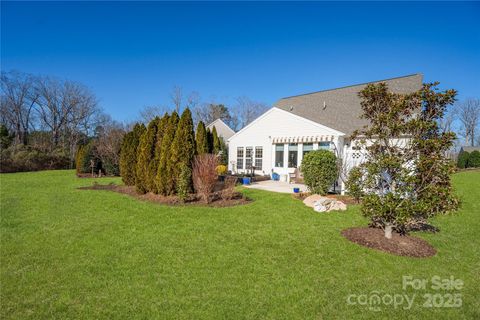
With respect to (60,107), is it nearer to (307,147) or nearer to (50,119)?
(50,119)

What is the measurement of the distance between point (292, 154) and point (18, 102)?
42.7 meters

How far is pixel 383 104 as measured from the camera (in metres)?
5.99

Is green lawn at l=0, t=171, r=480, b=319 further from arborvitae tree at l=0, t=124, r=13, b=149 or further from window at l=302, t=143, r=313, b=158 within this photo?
arborvitae tree at l=0, t=124, r=13, b=149

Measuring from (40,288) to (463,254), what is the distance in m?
8.45

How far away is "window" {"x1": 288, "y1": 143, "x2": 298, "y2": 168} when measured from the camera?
17.1m

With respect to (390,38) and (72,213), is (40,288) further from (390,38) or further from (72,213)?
(390,38)

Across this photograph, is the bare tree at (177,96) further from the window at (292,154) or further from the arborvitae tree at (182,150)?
the arborvitae tree at (182,150)

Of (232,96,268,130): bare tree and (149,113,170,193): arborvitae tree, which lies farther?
(232,96,268,130): bare tree

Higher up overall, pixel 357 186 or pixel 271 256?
pixel 357 186

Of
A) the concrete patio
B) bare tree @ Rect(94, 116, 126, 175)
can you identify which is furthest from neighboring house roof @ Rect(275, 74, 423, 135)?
bare tree @ Rect(94, 116, 126, 175)

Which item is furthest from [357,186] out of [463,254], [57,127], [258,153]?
[57,127]

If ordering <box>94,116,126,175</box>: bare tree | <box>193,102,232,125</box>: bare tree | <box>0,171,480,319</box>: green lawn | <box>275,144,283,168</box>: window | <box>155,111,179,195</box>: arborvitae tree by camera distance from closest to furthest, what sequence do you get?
1. <box>0,171,480,319</box>: green lawn
2. <box>155,111,179,195</box>: arborvitae tree
3. <box>275,144,283,168</box>: window
4. <box>94,116,126,175</box>: bare tree
5. <box>193,102,232,125</box>: bare tree

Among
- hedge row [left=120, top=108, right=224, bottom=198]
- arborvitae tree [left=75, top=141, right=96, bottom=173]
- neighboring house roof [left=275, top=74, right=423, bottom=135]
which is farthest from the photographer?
arborvitae tree [left=75, top=141, right=96, bottom=173]

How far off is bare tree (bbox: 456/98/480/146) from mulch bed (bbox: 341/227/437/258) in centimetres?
5912
